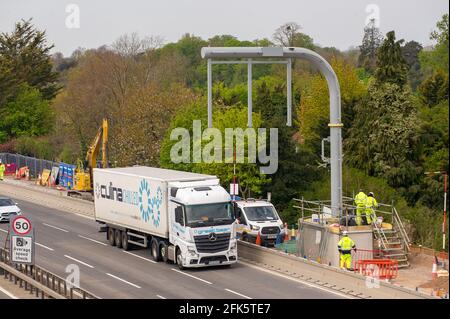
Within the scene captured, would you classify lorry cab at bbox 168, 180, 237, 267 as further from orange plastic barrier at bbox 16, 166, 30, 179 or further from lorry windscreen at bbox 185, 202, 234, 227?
orange plastic barrier at bbox 16, 166, 30, 179

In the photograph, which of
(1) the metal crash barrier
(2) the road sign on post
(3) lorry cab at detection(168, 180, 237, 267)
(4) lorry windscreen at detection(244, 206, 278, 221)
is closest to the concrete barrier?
(3) lorry cab at detection(168, 180, 237, 267)

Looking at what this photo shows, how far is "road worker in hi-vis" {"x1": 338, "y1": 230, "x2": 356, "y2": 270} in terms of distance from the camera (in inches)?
1385

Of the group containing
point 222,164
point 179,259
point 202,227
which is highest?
point 222,164

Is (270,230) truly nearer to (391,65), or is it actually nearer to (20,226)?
(20,226)

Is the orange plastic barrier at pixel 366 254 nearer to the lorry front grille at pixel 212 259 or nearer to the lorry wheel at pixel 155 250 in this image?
the lorry front grille at pixel 212 259

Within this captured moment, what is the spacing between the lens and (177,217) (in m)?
37.5

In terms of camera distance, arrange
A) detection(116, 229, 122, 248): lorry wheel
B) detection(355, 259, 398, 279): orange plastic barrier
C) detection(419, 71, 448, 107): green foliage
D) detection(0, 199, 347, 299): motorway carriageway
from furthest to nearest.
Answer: detection(419, 71, 448, 107): green foliage → detection(116, 229, 122, 248): lorry wheel → detection(355, 259, 398, 279): orange plastic barrier → detection(0, 199, 347, 299): motorway carriageway

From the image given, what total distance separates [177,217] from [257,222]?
746 centimetres

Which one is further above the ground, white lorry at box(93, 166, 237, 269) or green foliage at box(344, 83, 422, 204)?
green foliage at box(344, 83, 422, 204)

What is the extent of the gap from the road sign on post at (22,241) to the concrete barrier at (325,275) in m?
9.30

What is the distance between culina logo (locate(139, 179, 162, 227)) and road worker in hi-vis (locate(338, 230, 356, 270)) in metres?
7.23

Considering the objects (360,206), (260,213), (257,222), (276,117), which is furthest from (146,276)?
(276,117)

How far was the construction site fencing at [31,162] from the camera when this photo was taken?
75.8 m

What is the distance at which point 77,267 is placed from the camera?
3841 cm
